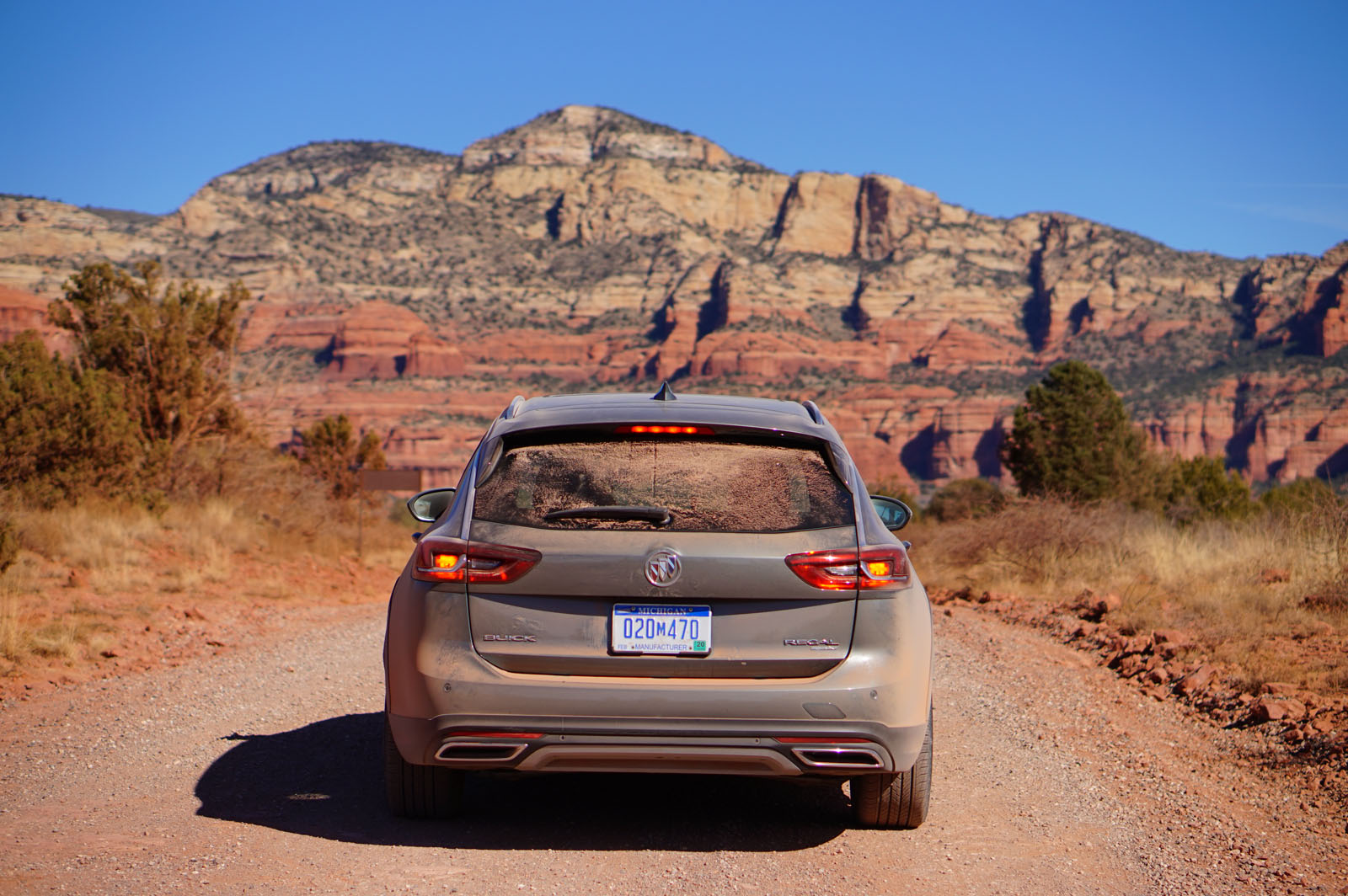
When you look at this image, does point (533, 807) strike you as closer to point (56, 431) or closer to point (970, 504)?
point (56, 431)

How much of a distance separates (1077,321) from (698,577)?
131 meters

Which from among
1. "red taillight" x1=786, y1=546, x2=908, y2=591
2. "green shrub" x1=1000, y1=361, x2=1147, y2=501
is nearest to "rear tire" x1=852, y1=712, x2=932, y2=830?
"red taillight" x1=786, y1=546, x2=908, y2=591

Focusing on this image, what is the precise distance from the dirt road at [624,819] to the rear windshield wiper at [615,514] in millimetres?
1277

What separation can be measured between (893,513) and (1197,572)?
28.6 ft

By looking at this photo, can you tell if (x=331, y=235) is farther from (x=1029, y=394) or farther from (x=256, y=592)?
(x=256, y=592)

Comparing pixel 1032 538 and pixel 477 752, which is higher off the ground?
pixel 477 752

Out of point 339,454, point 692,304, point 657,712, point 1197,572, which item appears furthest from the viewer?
point 692,304

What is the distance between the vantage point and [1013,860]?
4609mm

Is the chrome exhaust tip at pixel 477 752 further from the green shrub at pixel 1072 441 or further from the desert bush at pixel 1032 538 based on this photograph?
the green shrub at pixel 1072 441

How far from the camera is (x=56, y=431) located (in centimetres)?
1533

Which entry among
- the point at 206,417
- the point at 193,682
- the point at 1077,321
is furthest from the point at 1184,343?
the point at 193,682

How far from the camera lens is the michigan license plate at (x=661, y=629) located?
426 cm

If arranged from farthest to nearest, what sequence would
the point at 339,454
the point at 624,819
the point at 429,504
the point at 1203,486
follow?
the point at 1203,486
the point at 339,454
the point at 429,504
the point at 624,819

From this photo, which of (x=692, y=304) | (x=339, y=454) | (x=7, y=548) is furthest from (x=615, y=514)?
(x=692, y=304)
